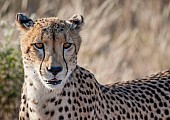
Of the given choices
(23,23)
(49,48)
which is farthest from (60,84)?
(23,23)

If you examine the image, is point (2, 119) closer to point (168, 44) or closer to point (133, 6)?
point (168, 44)

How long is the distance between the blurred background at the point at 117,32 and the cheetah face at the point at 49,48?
7.08 feet

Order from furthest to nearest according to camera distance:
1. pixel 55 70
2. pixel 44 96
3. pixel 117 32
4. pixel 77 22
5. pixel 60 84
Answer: pixel 117 32 < pixel 77 22 < pixel 44 96 < pixel 60 84 < pixel 55 70

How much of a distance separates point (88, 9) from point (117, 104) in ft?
12.8

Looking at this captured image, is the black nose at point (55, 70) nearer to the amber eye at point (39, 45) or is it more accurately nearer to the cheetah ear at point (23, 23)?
the amber eye at point (39, 45)

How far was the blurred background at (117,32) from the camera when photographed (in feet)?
27.5

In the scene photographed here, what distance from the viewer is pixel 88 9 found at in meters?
9.34

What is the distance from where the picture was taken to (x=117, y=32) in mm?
9312

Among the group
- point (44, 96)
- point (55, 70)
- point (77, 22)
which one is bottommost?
point (44, 96)

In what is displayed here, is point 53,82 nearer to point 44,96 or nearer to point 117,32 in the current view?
point 44,96

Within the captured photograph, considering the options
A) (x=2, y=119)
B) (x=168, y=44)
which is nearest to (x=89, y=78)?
(x=2, y=119)

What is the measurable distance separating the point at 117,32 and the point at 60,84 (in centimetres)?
451

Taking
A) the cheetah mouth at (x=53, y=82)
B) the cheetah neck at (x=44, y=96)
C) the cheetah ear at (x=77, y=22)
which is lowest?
the cheetah neck at (x=44, y=96)

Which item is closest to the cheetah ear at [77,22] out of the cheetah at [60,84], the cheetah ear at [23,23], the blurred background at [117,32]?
the cheetah at [60,84]
